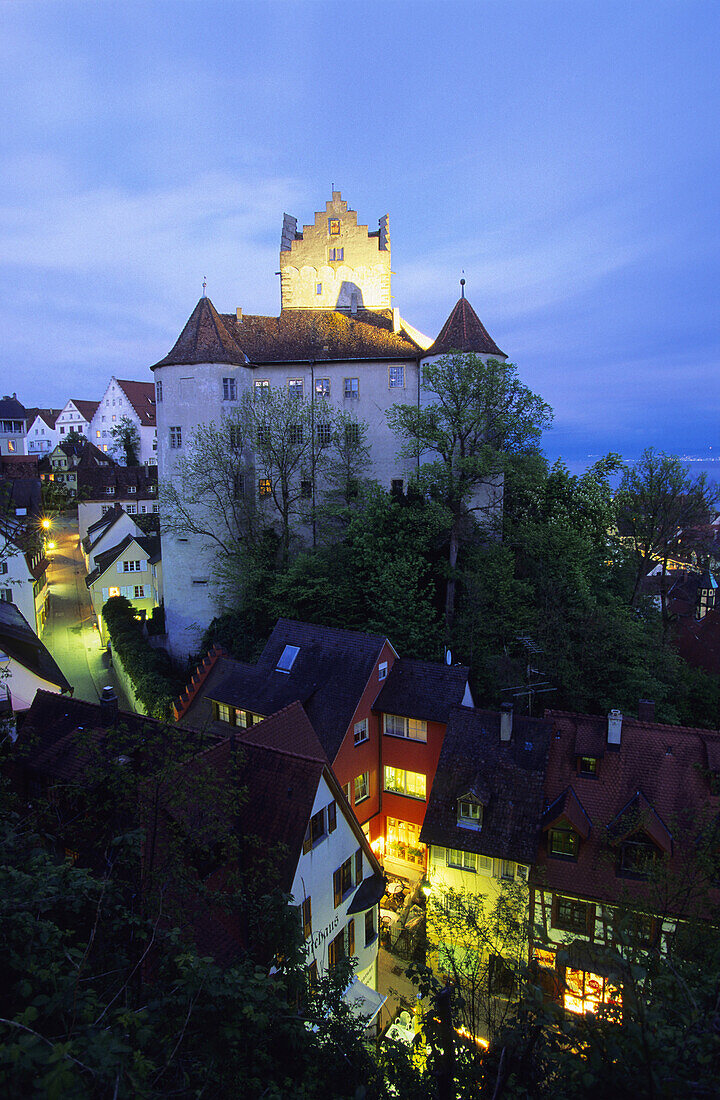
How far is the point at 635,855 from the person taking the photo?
14.4 meters

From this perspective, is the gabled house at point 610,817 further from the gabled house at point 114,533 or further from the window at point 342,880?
the gabled house at point 114,533

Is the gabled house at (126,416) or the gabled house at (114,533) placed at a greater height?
the gabled house at (126,416)

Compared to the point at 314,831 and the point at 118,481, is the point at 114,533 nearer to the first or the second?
the point at 118,481

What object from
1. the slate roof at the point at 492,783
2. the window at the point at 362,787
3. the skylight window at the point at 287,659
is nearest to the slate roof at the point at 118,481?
the skylight window at the point at 287,659

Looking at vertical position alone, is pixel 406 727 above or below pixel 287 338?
below

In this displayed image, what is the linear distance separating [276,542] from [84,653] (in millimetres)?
13110

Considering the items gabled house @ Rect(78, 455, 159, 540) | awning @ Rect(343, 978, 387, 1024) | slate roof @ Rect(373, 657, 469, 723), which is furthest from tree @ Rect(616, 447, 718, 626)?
gabled house @ Rect(78, 455, 159, 540)

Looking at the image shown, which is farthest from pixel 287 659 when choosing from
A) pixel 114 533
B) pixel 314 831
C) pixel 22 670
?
pixel 114 533

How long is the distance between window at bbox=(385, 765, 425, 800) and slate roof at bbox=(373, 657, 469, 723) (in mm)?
2195

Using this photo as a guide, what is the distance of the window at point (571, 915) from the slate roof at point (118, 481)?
46358 millimetres

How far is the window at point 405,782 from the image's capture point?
1981cm

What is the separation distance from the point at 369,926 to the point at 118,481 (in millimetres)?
48239

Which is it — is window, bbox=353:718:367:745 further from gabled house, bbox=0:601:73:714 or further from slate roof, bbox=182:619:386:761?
gabled house, bbox=0:601:73:714

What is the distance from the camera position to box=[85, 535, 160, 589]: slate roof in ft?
127
